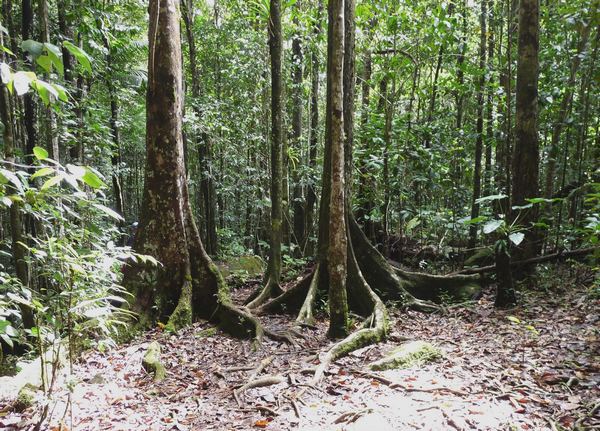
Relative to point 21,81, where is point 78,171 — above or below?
below

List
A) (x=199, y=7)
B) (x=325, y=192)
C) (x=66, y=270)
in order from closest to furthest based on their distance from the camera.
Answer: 1. (x=66, y=270)
2. (x=325, y=192)
3. (x=199, y=7)

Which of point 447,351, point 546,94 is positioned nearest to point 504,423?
point 447,351

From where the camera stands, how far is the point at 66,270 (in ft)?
9.95

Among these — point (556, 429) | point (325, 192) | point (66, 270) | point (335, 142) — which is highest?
point (335, 142)

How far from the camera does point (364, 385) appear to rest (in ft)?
14.0

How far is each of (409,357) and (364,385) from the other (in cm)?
73

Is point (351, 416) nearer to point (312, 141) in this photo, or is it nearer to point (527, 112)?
point (527, 112)

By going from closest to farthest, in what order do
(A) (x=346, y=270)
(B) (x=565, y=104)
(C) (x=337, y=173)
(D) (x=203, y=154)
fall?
(C) (x=337, y=173) → (A) (x=346, y=270) → (B) (x=565, y=104) → (D) (x=203, y=154)

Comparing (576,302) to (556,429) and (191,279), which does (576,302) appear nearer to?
(556,429)

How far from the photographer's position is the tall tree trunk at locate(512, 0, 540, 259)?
6656 mm

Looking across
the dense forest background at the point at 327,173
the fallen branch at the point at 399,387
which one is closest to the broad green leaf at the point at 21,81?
→ the dense forest background at the point at 327,173

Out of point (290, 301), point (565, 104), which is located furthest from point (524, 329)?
point (565, 104)

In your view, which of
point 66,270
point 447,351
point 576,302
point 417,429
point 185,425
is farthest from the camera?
point 576,302

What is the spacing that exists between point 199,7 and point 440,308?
Answer: 1500 cm
